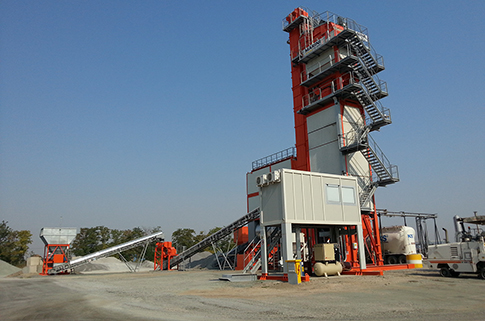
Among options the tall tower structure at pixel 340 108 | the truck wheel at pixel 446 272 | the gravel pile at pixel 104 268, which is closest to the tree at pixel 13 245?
the gravel pile at pixel 104 268

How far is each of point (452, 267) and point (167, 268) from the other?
3028 centimetres

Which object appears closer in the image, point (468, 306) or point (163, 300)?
point (468, 306)

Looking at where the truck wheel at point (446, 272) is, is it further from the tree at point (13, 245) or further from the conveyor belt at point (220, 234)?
the tree at point (13, 245)

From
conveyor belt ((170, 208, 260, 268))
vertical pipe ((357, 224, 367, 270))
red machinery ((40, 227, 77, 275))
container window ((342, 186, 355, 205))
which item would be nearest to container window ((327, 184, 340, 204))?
container window ((342, 186, 355, 205))

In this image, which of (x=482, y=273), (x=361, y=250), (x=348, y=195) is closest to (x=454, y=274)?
(x=482, y=273)

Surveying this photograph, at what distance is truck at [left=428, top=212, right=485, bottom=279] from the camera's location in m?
19.0

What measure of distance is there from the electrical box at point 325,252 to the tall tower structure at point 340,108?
7.82m

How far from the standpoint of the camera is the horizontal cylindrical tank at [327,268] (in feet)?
71.3

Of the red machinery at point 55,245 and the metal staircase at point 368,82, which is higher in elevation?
the metal staircase at point 368,82

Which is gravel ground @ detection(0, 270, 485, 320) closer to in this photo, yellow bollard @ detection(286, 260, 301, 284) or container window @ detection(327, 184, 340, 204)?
yellow bollard @ detection(286, 260, 301, 284)

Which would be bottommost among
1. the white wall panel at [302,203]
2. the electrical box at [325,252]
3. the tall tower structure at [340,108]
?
the electrical box at [325,252]

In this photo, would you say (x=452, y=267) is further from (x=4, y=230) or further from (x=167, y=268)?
(x=4, y=230)

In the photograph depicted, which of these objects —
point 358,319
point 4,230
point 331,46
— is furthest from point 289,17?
point 4,230

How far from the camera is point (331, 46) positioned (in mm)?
33812
